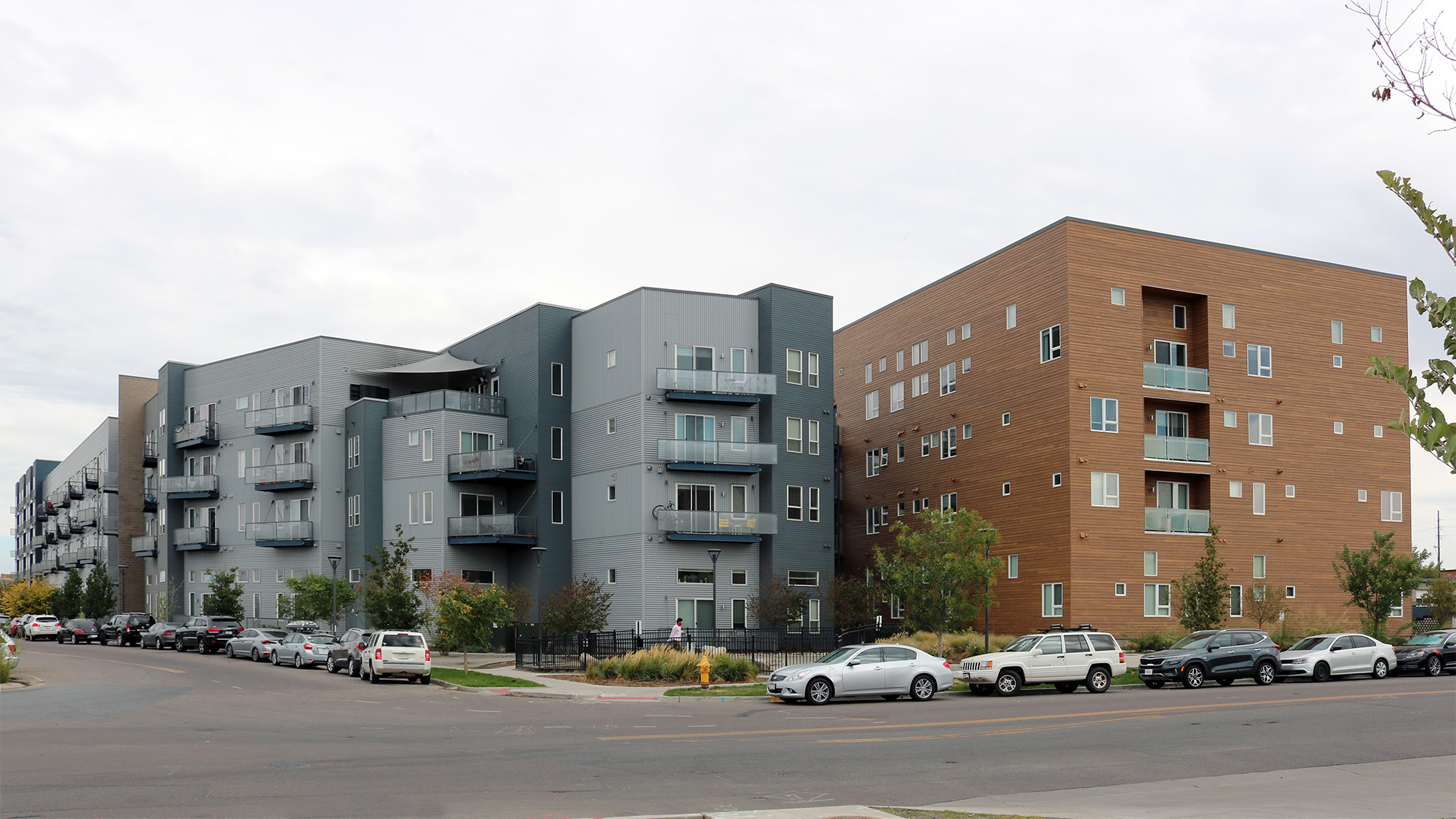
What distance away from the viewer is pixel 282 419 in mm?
64750

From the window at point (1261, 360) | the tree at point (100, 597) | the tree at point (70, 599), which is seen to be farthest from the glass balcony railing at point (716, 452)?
the tree at point (70, 599)

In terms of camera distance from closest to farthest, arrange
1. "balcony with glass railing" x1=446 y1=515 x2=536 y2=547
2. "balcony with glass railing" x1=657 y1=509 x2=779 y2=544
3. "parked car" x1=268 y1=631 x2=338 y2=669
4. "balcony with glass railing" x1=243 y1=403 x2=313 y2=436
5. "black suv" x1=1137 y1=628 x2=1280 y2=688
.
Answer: "black suv" x1=1137 y1=628 x2=1280 y2=688 < "parked car" x1=268 y1=631 x2=338 y2=669 < "balcony with glass railing" x1=657 y1=509 x2=779 y2=544 < "balcony with glass railing" x1=446 y1=515 x2=536 y2=547 < "balcony with glass railing" x1=243 y1=403 x2=313 y2=436

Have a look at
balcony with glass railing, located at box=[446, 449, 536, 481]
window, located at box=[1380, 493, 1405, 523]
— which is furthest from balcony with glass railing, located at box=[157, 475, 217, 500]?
window, located at box=[1380, 493, 1405, 523]

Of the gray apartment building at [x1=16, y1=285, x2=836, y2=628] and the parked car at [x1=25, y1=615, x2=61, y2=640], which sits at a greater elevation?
the gray apartment building at [x1=16, y1=285, x2=836, y2=628]

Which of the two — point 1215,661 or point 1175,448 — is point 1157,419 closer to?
point 1175,448

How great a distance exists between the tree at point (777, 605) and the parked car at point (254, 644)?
19563 mm

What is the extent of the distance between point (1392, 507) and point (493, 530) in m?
42.0

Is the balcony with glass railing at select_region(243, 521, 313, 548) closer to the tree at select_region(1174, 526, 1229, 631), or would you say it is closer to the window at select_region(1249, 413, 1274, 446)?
the tree at select_region(1174, 526, 1229, 631)

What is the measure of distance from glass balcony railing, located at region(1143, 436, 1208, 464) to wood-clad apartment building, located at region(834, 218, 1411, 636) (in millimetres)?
92

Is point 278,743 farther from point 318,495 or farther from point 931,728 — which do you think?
point 318,495

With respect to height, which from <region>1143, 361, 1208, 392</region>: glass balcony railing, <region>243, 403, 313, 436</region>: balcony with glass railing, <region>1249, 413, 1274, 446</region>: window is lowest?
<region>1249, 413, 1274, 446</region>: window

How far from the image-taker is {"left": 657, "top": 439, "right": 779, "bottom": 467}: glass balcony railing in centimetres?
5194

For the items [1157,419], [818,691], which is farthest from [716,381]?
[818,691]

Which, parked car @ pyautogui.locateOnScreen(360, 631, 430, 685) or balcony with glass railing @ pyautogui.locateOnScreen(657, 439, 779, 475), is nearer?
parked car @ pyautogui.locateOnScreen(360, 631, 430, 685)
